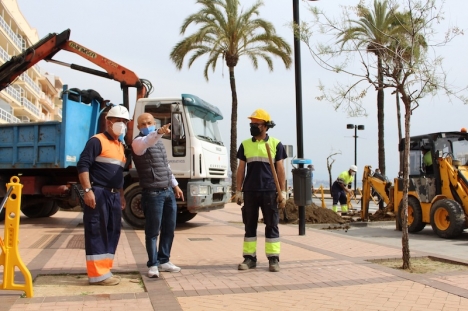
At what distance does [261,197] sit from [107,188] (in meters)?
1.99

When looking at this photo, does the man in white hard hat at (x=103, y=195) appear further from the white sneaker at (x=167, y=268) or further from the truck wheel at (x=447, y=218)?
the truck wheel at (x=447, y=218)

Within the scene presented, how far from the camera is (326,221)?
1351cm

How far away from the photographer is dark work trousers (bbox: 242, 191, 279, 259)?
6344mm

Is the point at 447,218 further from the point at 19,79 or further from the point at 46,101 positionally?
the point at 46,101

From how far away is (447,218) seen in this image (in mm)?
10469

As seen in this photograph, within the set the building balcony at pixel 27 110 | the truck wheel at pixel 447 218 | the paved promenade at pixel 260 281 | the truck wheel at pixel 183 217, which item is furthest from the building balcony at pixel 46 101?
the truck wheel at pixel 447 218

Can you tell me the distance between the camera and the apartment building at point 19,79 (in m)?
45.4

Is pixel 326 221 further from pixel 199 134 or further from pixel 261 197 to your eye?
pixel 261 197

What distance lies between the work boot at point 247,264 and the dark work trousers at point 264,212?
28cm

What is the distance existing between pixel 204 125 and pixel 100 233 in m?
6.34

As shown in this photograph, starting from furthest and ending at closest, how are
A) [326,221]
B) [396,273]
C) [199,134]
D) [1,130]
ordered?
1. [326,221]
2. [1,130]
3. [199,134]
4. [396,273]

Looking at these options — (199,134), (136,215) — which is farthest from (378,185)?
(136,215)

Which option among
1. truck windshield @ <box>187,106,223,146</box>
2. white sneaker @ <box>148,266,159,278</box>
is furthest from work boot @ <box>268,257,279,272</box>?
truck windshield @ <box>187,106,223,146</box>

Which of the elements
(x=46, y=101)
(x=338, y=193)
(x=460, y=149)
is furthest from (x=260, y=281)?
(x=46, y=101)
